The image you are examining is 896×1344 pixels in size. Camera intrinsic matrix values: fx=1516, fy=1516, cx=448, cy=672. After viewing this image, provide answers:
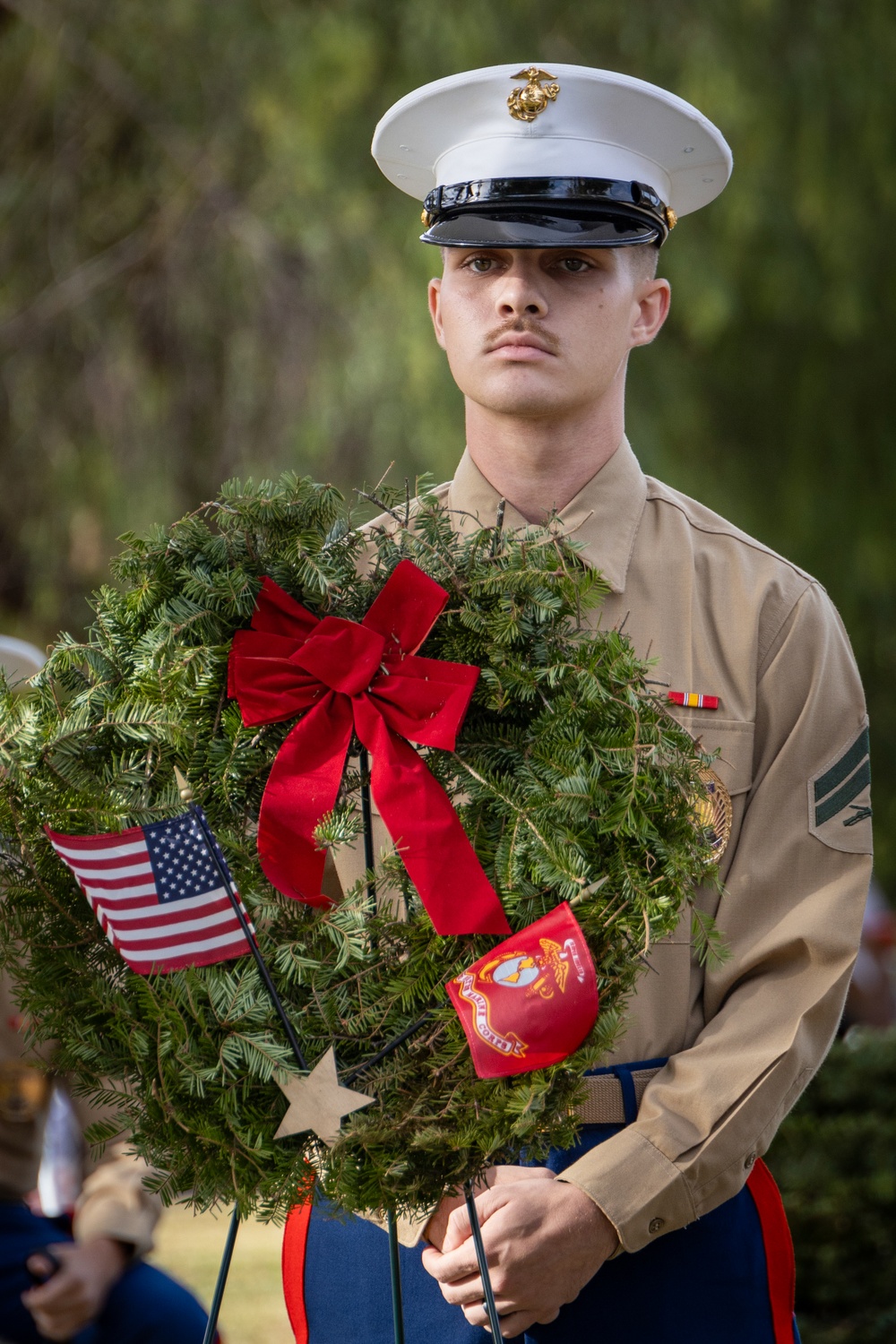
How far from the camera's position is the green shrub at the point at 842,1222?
11.9 ft

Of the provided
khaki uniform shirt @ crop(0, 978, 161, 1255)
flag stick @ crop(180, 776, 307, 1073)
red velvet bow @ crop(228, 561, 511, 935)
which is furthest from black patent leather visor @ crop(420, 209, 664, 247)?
khaki uniform shirt @ crop(0, 978, 161, 1255)

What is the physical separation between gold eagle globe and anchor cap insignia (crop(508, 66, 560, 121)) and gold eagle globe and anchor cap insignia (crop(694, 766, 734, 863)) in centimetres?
86

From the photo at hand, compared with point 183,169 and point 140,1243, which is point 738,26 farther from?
point 140,1243

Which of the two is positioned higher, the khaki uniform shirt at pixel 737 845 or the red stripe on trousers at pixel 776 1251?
the khaki uniform shirt at pixel 737 845

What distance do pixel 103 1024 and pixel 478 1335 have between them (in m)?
0.56

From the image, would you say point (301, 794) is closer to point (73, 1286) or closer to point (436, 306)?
point (436, 306)

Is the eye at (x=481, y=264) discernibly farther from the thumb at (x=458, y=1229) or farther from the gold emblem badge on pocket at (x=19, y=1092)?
the gold emblem badge on pocket at (x=19, y=1092)

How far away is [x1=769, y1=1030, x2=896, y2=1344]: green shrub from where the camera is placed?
11.9ft

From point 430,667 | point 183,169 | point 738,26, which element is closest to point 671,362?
point 738,26

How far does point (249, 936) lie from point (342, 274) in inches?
186

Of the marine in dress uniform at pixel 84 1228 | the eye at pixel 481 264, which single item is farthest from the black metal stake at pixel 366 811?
the marine in dress uniform at pixel 84 1228

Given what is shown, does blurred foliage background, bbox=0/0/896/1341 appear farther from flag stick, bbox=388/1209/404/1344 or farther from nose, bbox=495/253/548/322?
nose, bbox=495/253/548/322

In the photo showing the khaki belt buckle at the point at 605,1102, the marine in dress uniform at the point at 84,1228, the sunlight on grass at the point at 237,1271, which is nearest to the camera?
the khaki belt buckle at the point at 605,1102

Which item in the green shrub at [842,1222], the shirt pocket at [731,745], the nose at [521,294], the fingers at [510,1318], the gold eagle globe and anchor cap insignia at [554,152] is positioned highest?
the gold eagle globe and anchor cap insignia at [554,152]
